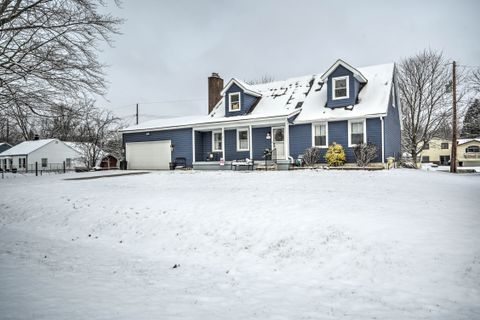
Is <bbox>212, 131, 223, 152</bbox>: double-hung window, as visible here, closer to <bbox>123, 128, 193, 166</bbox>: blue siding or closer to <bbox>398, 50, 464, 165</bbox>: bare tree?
<bbox>123, 128, 193, 166</bbox>: blue siding

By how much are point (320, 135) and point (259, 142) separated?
13.9ft

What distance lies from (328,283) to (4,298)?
4907mm

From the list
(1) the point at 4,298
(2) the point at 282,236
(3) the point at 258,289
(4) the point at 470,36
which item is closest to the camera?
→ (1) the point at 4,298

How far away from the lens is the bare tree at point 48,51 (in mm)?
10500

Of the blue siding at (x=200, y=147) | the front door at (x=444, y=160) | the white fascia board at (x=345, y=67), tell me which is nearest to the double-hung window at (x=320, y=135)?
the white fascia board at (x=345, y=67)

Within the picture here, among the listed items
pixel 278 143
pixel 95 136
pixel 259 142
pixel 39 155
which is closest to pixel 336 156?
pixel 278 143

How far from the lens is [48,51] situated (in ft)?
35.5

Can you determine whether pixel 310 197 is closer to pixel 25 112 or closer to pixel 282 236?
pixel 282 236

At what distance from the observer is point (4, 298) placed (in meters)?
4.36

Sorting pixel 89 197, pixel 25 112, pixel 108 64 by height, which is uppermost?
pixel 108 64

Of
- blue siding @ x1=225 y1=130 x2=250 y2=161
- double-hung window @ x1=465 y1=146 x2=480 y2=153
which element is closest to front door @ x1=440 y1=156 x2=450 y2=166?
double-hung window @ x1=465 y1=146 x2=480 y2=153

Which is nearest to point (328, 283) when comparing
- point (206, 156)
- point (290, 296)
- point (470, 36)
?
point (290, 296)

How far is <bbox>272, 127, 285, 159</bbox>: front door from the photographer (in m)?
19.9

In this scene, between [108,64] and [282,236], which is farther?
[108,64]
